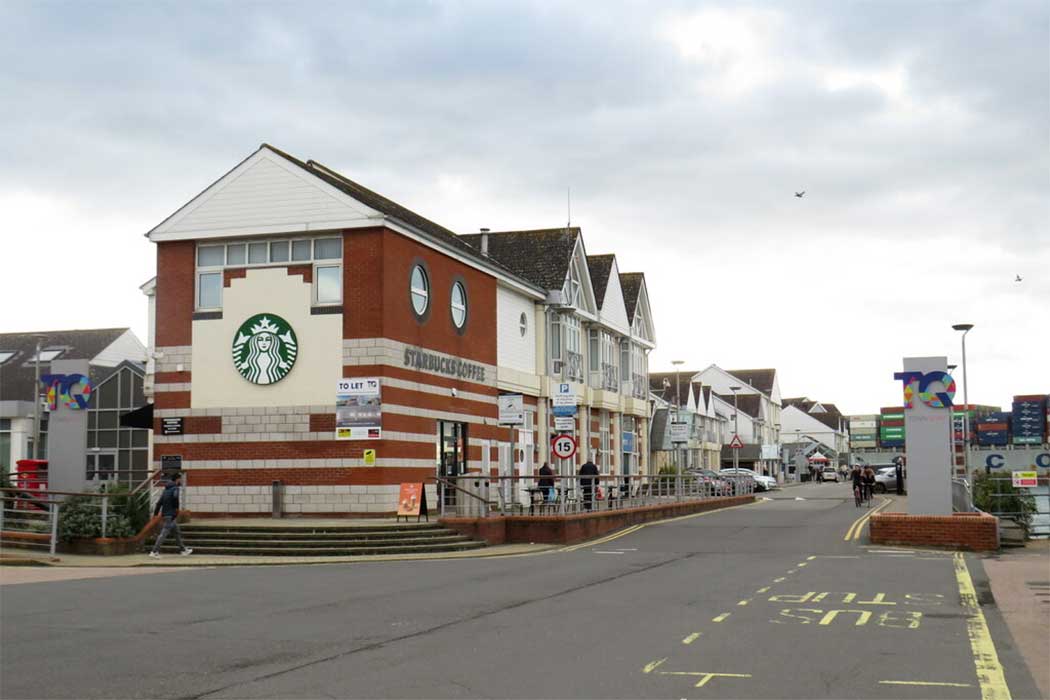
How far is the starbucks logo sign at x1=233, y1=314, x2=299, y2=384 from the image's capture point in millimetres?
28312

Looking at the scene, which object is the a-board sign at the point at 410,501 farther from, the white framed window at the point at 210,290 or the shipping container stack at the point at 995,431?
the shipping container stack at the point at 995,431

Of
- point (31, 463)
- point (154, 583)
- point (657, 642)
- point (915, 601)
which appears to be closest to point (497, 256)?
point (31, 463)

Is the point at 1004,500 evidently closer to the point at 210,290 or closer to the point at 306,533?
the point at 306,533

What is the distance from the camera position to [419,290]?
29984mm

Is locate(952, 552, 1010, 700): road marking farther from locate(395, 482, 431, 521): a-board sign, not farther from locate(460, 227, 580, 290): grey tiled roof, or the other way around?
locate(460, 227, 580, 290): grey tiled roof

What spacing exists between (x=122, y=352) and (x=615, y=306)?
31.9 meters

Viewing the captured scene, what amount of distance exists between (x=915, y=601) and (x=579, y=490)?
48.9ft

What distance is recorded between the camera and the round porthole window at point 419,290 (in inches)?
1165

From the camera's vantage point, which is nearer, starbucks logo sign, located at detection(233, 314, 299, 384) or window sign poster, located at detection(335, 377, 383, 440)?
window sign poster, located at detection(335, 377, 383, 440)

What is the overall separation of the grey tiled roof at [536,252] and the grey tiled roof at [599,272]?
9.40 feet

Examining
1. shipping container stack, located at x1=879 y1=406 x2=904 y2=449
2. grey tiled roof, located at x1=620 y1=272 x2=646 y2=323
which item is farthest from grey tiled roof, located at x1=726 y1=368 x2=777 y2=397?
grey tiled roof, located at x1=620 y1=272 x2=646 y2=323

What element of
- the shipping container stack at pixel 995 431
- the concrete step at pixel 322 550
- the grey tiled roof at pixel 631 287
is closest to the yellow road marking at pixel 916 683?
the concrete step at pixel 322 550

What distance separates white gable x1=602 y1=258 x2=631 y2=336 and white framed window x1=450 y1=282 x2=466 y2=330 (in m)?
12.8

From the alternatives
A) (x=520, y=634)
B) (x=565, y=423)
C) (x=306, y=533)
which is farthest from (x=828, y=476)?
(x=520, y=634)
